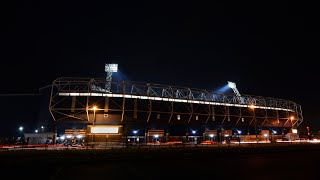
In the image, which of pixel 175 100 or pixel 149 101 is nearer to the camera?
pixel 149 101

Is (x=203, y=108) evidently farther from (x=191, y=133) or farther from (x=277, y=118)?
(x=277, y=118)

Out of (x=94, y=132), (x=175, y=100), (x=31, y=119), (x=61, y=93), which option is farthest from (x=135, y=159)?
(x=31, y=119)

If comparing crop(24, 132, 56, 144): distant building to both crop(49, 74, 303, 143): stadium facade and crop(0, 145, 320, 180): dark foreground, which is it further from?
crop(0, 145, 320, 180): dark foreground

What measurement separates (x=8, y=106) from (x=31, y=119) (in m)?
9.66

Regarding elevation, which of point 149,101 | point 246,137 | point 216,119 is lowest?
point 246,137

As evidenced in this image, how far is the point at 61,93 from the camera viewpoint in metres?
49.5

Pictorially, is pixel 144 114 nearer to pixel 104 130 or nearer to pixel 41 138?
Answer: pixel 104 130

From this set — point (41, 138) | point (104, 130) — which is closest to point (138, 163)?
point (104, 130)

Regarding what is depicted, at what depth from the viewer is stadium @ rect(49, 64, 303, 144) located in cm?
4950

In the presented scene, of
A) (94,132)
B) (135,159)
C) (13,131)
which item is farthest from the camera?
(13,131)

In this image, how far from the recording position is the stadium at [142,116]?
49500 millimetres

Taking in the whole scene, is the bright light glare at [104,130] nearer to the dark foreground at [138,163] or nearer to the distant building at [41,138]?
the distant building at [41,138]

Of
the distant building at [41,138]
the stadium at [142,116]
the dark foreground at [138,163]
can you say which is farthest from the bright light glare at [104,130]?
the dark foreground at [138,163]

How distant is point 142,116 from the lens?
5394 centimetres
